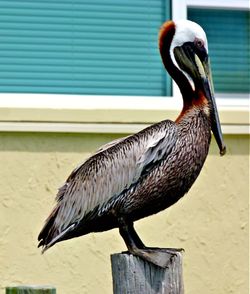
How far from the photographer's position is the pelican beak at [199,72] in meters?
8.07

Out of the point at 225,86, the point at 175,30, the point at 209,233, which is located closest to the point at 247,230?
the point at 209,233

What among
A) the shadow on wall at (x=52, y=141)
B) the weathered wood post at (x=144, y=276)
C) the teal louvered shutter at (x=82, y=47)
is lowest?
the weathered wood post at (x=144, y=276)

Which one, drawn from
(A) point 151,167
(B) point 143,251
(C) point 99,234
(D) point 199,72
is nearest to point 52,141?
(C) point 99,234

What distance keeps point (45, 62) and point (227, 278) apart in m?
1.99

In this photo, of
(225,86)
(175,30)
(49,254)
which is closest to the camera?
(175,30)

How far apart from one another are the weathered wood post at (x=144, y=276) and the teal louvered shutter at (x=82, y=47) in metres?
3.13

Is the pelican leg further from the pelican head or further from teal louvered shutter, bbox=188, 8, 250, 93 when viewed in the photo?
teal louvered shutter, bbox=188, 8, 250, 93

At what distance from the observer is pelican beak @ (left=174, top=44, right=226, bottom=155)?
26.5 feet

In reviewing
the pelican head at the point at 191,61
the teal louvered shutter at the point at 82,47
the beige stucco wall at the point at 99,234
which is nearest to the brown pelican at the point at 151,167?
the pelican head at the point at 191,61

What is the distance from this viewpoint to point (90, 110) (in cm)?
1035

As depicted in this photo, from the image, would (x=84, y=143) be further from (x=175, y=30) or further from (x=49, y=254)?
(x=175, y=30)

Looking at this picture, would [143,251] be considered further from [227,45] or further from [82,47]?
[227,45]

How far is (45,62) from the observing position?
10594 millimetres

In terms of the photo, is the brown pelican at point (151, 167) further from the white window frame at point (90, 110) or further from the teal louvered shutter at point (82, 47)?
the teal louvered shutter at point (82, 47)
